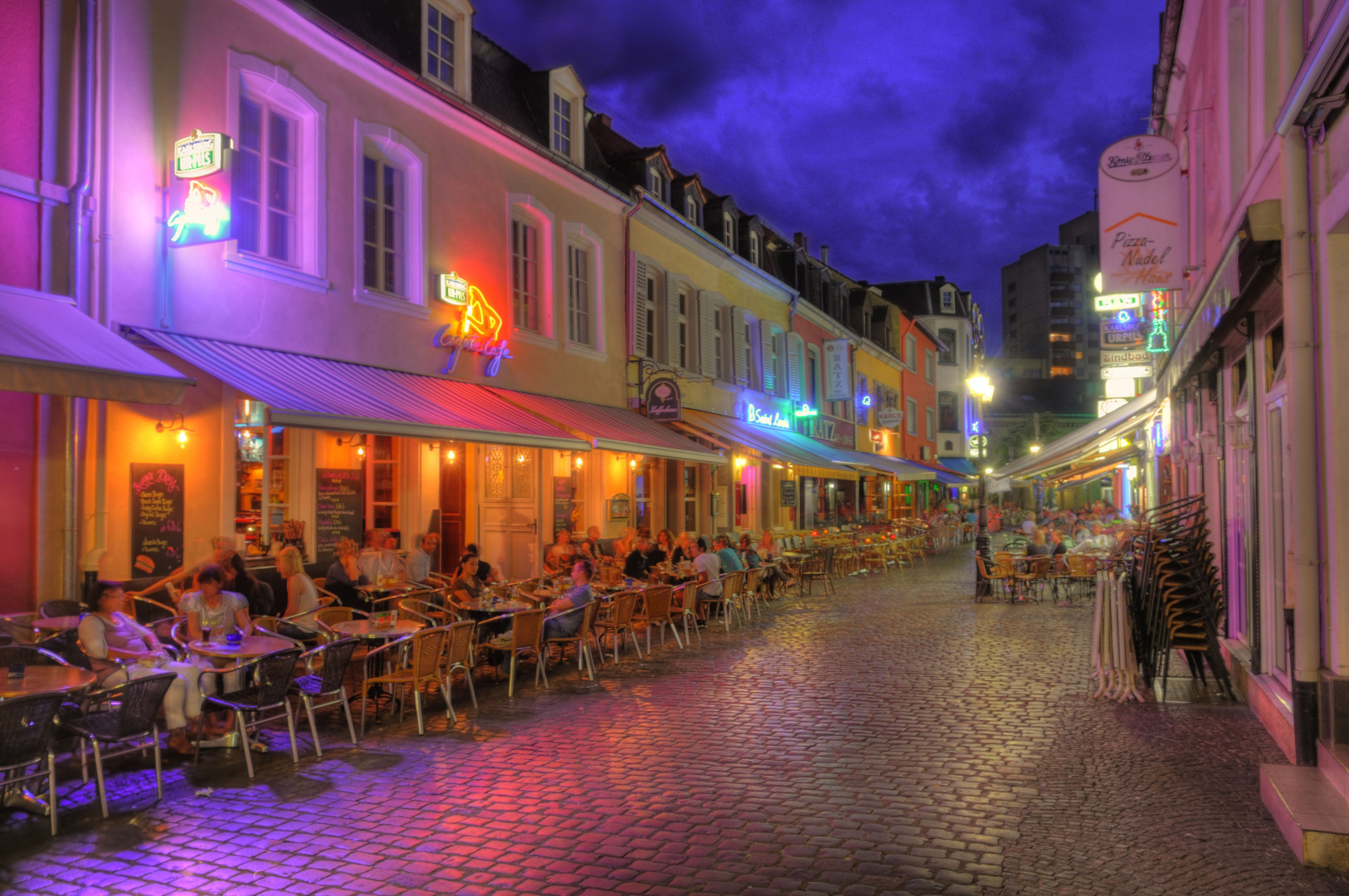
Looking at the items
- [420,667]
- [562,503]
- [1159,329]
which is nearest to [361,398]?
[420,667]

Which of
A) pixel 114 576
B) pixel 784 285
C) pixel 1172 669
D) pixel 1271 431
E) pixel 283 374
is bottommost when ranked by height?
pixel 1172 669

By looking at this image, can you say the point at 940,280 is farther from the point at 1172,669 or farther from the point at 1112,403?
the point at 1172,669

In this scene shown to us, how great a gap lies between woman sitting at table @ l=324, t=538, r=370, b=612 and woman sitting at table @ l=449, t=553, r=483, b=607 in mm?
874

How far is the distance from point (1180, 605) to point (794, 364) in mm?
17830

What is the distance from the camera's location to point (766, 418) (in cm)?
2358

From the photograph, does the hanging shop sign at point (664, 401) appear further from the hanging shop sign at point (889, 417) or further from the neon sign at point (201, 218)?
the hanging shop sign at point (889, 417)

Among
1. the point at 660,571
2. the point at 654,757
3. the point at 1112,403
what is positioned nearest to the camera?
the point at 654,757

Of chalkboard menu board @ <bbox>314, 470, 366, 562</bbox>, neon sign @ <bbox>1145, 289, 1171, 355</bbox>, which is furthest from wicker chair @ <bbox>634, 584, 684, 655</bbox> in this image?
neon sign @ <bbox>1145, 289, 1171, 355</bbox>

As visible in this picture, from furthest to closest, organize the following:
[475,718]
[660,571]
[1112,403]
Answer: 1. [1112,403]
2. [660,571]
3. [475,718]

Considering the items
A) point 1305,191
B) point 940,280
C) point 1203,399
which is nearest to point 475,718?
point 1305,191

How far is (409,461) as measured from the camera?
44.4 ft

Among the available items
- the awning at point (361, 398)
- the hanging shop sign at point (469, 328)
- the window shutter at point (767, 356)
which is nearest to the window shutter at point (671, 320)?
the window shutter at point (767, 356)

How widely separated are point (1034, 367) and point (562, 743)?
340 ft

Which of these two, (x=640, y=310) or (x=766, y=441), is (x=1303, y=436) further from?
(x=766, y=441)
